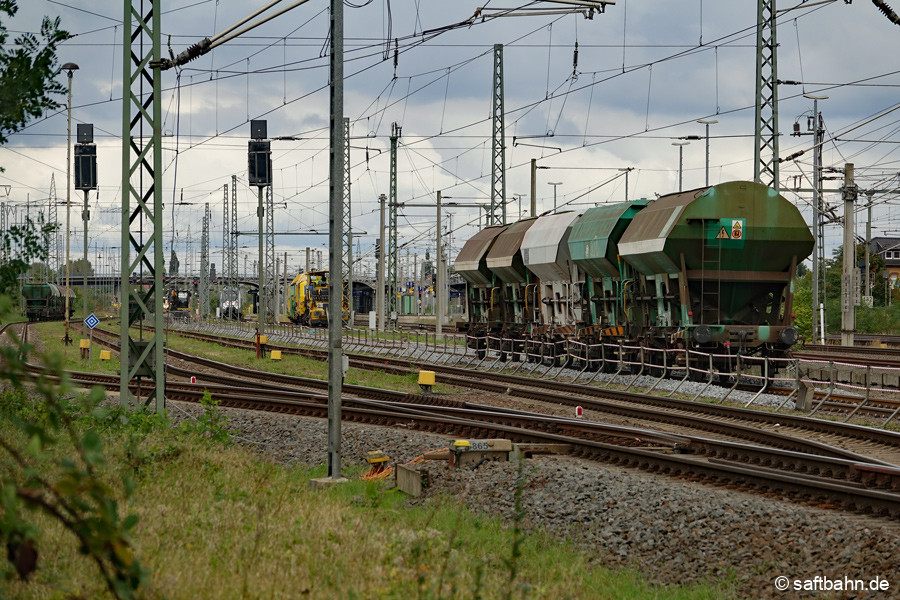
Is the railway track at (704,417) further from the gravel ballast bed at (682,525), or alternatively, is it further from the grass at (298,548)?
the grass at (298,548)

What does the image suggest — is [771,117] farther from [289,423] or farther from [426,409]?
[289,423]

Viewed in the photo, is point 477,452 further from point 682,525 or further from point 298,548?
point 298,548

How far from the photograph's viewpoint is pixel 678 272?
941 inches

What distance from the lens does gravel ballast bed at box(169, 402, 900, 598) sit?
8.12 m

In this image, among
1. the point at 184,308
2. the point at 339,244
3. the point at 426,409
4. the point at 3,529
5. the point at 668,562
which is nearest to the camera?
the point at 3,529

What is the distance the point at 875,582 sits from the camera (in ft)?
24.6

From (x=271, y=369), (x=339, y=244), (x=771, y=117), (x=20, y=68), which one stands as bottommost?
(x=271, y=369)

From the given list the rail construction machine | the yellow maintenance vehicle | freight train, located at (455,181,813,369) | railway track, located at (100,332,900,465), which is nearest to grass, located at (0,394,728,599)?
railway track, located at (100,332,900,465)

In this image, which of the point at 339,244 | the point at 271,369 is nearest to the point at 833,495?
the point at 339,244

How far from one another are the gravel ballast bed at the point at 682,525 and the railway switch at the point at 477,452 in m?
0.28

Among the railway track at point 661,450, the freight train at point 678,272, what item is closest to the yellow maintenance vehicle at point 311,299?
the freight train at point 678,272

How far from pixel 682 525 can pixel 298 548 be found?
415 cm

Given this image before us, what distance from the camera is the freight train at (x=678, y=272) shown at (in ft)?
77.2

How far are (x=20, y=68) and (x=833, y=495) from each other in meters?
9.11
